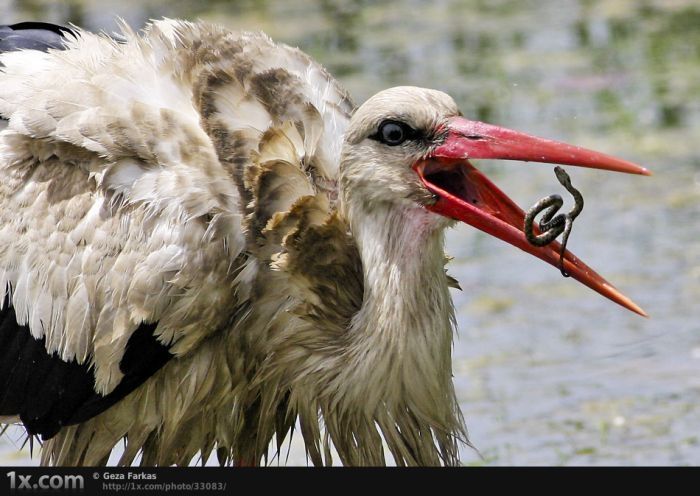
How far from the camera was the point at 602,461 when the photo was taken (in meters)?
6.26

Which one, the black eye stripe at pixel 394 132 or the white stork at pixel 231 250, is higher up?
the black eye stripe at pixel 394 132

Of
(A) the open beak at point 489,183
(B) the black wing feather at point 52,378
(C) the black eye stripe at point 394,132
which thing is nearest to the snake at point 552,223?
(A) the open beak at point 489,183

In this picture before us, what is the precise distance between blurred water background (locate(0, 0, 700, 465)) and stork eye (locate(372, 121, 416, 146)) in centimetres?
197

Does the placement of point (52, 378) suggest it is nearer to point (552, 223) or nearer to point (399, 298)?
point (399, 298)

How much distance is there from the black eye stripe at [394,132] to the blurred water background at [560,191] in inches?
77.4

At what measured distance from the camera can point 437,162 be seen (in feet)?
15.8

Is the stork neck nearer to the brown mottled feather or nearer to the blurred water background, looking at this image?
the brown mottled feather

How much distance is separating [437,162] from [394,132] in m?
0.16

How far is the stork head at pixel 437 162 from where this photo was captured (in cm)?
471

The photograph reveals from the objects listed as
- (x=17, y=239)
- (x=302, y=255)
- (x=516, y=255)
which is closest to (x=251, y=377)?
(x=302, y=255)

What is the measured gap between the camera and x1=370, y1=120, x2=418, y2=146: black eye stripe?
15.8 feet
